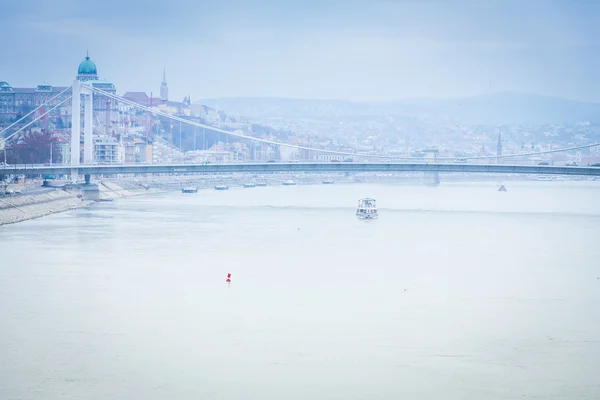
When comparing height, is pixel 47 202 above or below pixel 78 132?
below

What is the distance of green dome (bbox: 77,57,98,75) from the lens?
2677 inches

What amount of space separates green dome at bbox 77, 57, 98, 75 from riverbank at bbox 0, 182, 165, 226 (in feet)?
101

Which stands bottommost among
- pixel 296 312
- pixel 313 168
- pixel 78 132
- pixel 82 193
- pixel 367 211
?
pixel 296 312

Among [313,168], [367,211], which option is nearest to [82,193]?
[313,168]

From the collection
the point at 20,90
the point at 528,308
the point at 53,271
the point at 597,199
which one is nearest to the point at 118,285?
the point at 53,271

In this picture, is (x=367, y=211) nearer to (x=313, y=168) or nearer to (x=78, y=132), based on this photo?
(x=313, y=168)

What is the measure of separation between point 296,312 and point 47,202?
17383 mm

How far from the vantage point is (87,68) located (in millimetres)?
68062

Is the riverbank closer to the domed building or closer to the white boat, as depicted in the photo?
the white boat

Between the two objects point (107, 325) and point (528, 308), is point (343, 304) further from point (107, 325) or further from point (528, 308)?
point (107, 325)

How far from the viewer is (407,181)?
216ft

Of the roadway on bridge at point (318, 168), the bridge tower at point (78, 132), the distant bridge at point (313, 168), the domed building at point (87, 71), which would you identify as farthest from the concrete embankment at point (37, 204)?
the domed building at point (87, 71)

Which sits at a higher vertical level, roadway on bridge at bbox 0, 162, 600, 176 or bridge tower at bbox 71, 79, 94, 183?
bridge tower at bbox 71, 79, 94, 183

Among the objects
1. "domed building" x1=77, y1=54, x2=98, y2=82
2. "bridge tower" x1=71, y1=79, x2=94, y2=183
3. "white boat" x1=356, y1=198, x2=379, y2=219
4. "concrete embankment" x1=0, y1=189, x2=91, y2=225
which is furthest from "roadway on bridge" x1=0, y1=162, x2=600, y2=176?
"domed building" x1=77, y1=54, x2=98, y2=82
